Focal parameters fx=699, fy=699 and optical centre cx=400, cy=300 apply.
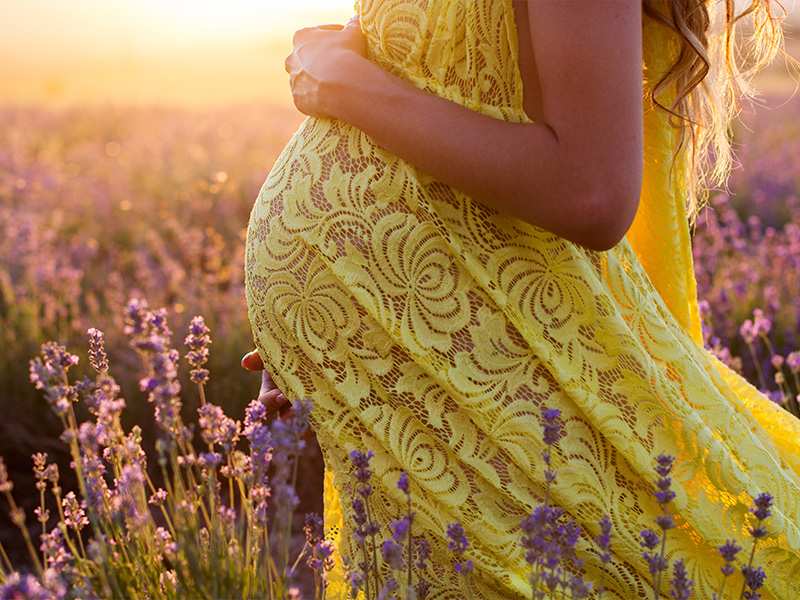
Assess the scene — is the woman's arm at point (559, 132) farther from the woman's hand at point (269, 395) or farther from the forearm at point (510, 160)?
the woman's hand at point (269, 395)

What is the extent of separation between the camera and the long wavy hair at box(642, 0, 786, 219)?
1343mm

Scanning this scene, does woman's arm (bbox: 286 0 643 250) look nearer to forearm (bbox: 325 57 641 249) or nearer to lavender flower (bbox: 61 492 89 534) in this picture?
forearm (bbox: 325 57 641 249)

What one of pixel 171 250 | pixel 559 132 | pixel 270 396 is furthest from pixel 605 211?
pixel 171 250

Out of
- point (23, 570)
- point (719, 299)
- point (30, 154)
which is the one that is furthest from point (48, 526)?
point (30, 154)

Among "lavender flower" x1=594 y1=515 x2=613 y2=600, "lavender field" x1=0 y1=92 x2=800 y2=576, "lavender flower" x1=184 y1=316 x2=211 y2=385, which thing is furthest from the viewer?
"lavender field" x1=0 y1=92 x2=800 y2=576

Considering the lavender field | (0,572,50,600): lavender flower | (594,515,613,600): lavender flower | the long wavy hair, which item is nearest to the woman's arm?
the long wavy hair

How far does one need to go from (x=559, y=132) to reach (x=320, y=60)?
548mm

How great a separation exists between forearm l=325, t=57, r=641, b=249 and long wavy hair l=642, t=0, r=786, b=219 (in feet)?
1.34

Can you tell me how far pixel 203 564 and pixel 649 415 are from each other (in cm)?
82

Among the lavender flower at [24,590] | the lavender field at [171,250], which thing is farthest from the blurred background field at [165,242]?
the lavender flower at [24,590]

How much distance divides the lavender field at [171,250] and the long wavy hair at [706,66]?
992 mm

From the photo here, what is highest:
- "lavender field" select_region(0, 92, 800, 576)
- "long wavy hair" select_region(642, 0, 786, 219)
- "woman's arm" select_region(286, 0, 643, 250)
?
"long wavy hair" select_region(642, 0, 786, 219)

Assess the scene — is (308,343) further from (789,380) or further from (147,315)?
(789,380)

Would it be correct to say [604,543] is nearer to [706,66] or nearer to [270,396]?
[270,396]
